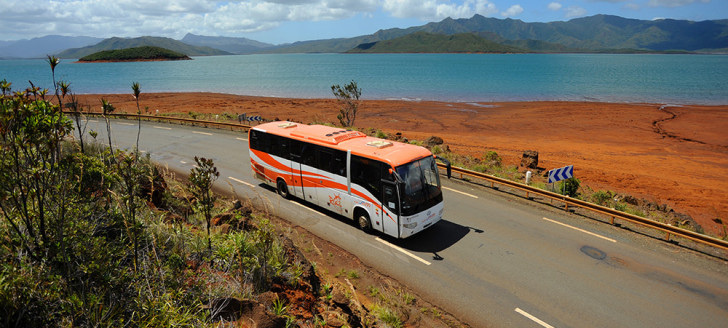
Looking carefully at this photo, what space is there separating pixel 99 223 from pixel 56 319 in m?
2.34

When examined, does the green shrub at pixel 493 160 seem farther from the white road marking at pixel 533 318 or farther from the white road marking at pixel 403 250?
the white road marking at pixel 533 318

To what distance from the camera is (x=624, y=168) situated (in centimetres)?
2342

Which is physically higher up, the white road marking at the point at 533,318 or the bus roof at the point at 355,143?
the bus roof at the point at 355,143

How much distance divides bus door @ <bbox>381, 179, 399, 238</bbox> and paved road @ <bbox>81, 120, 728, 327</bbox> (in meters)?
0.76

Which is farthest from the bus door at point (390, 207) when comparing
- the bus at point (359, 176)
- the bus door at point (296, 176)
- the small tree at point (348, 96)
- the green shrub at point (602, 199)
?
the small tree at point (348, 96)

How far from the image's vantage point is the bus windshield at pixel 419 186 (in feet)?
36.6

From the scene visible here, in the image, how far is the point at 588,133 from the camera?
37.0 meters

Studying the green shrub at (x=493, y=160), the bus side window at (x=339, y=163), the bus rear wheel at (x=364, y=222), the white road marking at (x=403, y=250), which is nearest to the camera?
the white road marking at (x=403, y=250)

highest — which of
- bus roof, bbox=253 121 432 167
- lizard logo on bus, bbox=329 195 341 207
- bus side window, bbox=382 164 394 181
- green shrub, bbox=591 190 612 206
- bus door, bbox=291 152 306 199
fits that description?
bus roof, bbox=253 121 432 167

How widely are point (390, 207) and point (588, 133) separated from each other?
3455 centimetres

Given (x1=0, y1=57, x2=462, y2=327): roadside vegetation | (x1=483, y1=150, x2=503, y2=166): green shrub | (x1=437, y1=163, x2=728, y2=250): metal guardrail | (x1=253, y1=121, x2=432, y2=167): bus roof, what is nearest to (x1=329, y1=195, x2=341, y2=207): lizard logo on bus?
(x1=253, y1=121, x2=432, y2=167): bus roof

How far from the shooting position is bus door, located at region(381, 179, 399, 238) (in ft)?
36.7

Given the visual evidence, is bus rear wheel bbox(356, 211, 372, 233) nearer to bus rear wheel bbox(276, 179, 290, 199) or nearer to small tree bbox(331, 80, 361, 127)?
bus rear wheel bbox(276, 179, 290, 199)

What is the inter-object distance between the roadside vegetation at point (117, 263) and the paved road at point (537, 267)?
1.54 metres
